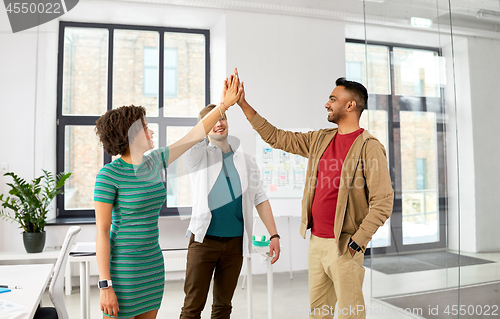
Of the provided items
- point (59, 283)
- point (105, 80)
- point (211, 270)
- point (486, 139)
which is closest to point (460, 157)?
point (486, 139)

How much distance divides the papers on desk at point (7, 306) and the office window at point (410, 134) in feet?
8.04

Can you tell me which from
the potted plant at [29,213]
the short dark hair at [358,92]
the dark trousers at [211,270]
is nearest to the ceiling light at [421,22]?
the short dark hair at [358,92]

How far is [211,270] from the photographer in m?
1.84

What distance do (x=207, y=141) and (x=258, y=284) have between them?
237 centimetres

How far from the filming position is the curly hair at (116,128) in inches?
52.9

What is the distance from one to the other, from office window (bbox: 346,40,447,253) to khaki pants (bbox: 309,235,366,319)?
4.23 ft

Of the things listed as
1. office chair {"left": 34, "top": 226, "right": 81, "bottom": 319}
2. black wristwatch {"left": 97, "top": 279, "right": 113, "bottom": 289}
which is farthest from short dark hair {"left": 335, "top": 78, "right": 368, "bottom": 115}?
office chair {"left": 34, "top": 226, "right": 81, "bottom": 319}

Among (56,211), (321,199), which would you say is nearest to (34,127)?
(56,211)

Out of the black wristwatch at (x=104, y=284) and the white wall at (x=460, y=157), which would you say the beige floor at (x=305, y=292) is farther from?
the black wristwatch at (x=104, y=284)

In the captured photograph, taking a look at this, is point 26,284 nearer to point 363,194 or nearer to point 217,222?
point 217,222

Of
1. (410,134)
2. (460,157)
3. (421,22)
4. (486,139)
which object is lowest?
(460,157)

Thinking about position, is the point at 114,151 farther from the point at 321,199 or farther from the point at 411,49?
the point at 411,49

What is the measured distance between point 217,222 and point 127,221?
579mm

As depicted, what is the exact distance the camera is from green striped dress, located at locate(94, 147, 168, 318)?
4.33 feet
